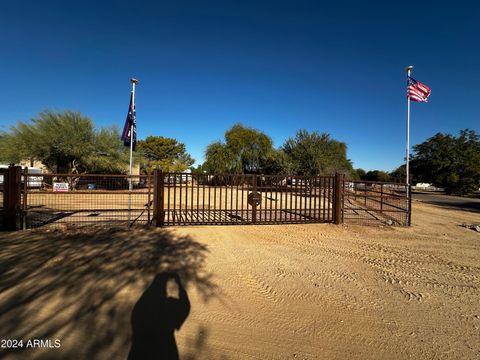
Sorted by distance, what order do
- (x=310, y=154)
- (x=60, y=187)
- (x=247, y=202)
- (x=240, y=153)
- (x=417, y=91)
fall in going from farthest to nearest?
(x=240, y=153), (x=310, y=154), (x=417, y=91), (x=247, y=202), (x=60, y=187)

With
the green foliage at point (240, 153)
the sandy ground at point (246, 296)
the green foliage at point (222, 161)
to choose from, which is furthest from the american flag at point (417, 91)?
the green foliage at point (222, 161)

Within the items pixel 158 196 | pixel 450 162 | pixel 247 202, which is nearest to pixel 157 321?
pixel 158 196

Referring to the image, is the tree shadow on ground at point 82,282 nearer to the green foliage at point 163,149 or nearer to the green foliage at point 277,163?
the green foliage at point 277,163

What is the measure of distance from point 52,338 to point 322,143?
3494 cm

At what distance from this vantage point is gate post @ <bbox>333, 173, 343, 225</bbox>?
10594 millimetres

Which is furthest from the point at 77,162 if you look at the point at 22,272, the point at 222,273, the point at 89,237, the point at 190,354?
the point at 190,354

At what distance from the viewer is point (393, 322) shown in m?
3.67

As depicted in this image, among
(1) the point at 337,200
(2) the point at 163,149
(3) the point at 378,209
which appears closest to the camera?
(1) the point at 337,200

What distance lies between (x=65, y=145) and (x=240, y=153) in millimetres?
21353

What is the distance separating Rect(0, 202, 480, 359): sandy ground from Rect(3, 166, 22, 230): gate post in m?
0.56

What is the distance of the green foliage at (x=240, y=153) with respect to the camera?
37.3m

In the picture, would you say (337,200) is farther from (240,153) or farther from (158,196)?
(240,153)

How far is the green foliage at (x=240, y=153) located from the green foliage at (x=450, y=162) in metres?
33.0

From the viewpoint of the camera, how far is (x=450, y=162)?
47.8 m
